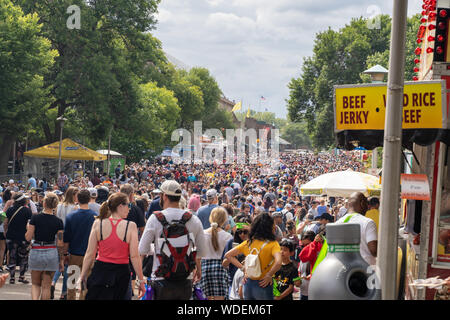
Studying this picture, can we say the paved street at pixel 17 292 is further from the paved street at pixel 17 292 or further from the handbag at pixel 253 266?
the handbag at pixel 253 266

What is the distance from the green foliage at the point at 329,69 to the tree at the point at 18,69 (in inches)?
991

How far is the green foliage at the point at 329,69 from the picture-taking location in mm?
52844

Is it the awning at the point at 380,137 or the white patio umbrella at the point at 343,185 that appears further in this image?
the white patio umbrella at the point at 343,185

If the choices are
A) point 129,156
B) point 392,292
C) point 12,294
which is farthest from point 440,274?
point 129,156

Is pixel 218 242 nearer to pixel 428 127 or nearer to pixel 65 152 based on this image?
pixel 428 127

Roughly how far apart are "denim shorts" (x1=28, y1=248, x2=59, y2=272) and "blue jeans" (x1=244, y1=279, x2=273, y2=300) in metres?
3.15

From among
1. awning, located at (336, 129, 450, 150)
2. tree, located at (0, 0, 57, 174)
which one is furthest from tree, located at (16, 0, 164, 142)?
awning, located at (336, 129, 450, 150)

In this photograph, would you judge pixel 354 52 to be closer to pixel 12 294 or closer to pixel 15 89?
pixel 15 89

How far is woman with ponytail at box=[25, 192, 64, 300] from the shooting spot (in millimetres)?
9031

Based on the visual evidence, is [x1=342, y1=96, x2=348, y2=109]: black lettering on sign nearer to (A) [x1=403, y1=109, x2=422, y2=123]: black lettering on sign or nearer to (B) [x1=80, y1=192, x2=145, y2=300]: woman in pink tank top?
(A) [x1=403, y1=109, x2=422, y2=123]: black lettering on sign

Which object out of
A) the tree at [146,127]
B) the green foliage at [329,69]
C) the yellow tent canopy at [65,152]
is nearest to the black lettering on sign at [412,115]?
the yellow tent canopy at [65,152]

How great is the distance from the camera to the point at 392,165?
6.13 m

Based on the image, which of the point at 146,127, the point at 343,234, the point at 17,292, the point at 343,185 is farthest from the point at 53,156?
the point at 343,234

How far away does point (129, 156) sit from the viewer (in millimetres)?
50812
